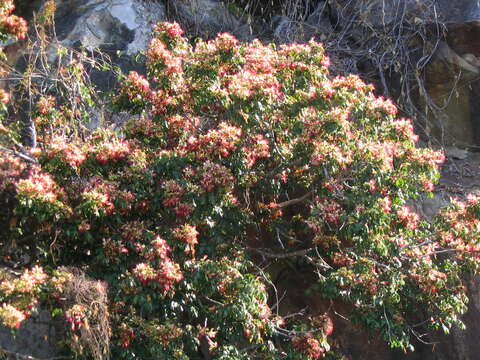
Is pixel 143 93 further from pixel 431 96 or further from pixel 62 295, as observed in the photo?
pixel 431 96

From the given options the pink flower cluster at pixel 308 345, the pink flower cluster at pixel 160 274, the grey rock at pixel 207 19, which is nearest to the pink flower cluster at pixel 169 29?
the pink flower cluster at pixel 160 274

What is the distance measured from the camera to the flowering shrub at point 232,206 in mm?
4168

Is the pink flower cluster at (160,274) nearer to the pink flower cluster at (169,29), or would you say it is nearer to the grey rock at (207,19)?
the pink flower cluster at (169,29)

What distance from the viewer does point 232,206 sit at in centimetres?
455

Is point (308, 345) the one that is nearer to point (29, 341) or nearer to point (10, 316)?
point (10, 316)

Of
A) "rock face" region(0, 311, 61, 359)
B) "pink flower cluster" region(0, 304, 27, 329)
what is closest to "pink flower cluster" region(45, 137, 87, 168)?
"pink flower cluster" region(0, 304, 27, 329)

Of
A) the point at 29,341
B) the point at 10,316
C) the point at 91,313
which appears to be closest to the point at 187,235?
the point at 91,313

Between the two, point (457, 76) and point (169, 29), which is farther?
point (457, 76)

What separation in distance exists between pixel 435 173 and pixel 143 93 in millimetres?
2257

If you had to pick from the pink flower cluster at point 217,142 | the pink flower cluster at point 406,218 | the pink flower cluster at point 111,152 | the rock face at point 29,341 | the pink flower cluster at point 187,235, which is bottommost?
the rock face at point 29,341

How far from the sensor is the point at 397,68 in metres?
7.80

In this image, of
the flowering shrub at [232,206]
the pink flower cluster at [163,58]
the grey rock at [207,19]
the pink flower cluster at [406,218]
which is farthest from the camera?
the grey rock at [207,19]

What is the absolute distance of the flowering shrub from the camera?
4168mm

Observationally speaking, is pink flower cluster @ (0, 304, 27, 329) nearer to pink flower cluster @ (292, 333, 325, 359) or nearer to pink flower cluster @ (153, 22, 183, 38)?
pink flower cluster @ (292, 333, 325, 359)
